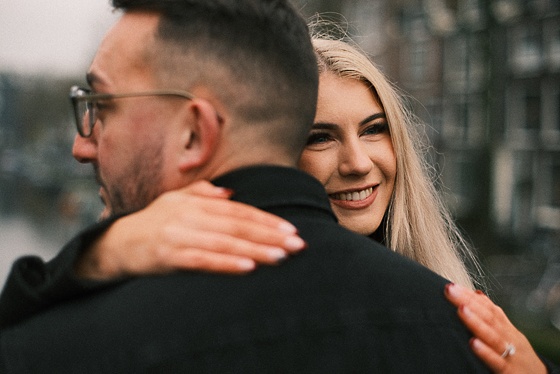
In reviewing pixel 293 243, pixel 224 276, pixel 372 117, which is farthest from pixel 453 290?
pixel 372 117

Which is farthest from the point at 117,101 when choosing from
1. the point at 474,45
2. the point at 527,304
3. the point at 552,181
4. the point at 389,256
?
the point at 474,45

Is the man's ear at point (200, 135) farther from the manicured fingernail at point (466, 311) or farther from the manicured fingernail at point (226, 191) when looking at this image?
the manicured fingernail at point (466, 311)

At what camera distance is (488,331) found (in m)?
1.49

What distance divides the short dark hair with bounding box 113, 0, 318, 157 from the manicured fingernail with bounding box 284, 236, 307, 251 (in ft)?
0.90

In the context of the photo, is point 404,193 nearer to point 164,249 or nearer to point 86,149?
point 86,149

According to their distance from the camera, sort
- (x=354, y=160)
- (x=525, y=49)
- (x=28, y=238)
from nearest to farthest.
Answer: (x=354, y=160) → (x=525, y=49) → (x=28, y=238)

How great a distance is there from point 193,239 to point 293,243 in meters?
0.19

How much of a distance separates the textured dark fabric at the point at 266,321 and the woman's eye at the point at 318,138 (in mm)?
1288

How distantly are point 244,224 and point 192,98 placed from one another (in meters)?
0.29

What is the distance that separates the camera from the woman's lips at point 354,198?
2.73 meters

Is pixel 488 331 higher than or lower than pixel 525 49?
lower

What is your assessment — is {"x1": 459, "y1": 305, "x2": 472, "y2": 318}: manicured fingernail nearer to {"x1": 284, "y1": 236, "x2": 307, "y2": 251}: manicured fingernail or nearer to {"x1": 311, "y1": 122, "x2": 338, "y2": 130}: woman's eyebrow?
{"x1": 284, "y1": 236, "x2": 307, "y2": 251}: manicured fingernail

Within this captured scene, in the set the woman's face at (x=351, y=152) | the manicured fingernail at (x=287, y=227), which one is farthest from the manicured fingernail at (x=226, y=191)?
the woman's face at (x=351, y=152)

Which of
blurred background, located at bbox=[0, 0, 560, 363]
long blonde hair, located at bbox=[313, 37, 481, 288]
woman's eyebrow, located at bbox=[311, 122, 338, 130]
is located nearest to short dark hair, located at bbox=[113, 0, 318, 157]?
woman's eyebrow, located at bbox=[311, 122, 338, 130]
